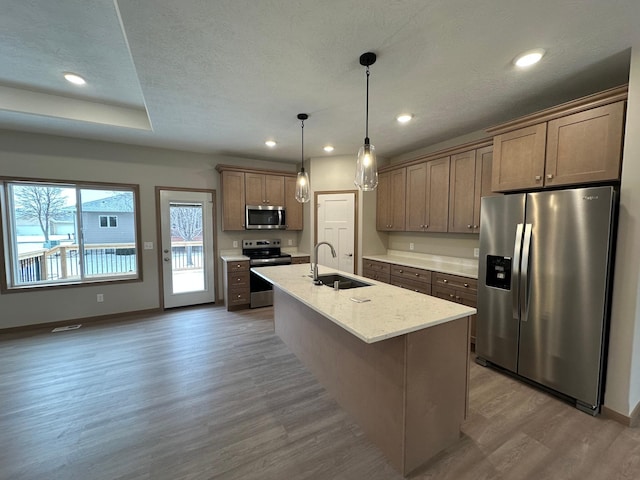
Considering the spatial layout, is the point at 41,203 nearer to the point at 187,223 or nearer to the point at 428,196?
the point at 187,223

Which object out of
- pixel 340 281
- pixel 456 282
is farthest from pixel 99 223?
pixel 456 282

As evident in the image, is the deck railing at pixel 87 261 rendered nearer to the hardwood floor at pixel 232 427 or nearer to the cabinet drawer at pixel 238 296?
the cabinet drawer at pixel 238 296

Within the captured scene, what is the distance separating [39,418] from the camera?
2055 millimetres

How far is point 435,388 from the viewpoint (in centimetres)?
167

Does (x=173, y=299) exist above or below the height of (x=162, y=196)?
below

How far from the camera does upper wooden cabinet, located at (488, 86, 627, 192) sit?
2.03 metres

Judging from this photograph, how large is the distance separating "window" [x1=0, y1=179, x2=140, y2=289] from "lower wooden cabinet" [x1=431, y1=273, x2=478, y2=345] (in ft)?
14.8

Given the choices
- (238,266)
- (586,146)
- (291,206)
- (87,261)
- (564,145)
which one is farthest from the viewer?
(291,206)

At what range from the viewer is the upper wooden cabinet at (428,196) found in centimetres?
367

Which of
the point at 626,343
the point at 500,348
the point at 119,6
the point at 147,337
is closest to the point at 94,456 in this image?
the point at 147,337

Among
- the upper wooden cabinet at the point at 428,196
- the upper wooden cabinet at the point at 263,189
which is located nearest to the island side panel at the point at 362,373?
the upper wooden cabinet at the point at 428,196

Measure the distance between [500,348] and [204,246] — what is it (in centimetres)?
445

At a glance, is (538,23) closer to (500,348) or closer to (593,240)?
(593,240)

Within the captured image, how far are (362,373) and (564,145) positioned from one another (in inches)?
98.4
